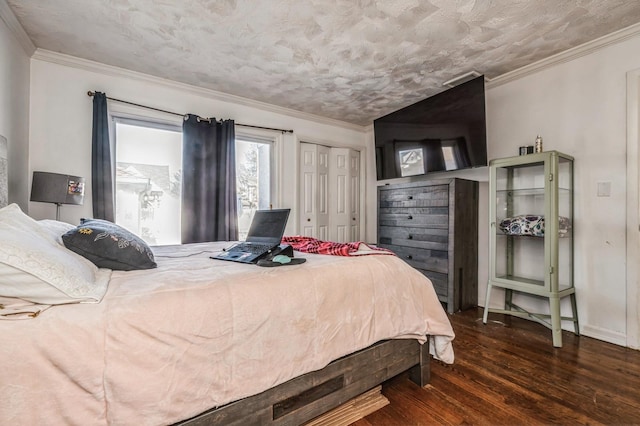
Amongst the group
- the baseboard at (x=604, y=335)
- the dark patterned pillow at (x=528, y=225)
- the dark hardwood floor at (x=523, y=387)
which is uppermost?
the dark patterned pillow at (x=528, y=225)

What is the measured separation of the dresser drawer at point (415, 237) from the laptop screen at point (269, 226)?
6.41ft

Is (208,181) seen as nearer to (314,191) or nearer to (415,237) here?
(314,191)

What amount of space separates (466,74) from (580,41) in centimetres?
88

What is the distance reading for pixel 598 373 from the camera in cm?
192

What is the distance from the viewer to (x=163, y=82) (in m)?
3.17

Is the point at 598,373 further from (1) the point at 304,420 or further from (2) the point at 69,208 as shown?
(2) the point at 69,208

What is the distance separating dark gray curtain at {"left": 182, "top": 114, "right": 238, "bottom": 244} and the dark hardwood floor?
96.3 inches

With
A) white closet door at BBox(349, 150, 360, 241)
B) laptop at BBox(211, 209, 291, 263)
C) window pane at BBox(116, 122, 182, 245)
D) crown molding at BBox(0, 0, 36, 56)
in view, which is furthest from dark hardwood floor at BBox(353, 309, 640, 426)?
crown molding at BBox(0, 0, 36, 56)

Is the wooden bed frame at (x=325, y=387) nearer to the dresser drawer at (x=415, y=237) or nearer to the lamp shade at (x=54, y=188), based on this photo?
the dresser drawer at (x=415, y=237)

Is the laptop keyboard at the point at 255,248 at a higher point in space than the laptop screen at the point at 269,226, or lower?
lower

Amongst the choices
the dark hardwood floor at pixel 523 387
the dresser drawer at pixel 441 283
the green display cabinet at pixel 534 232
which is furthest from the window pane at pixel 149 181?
the green display cabinet at pixel 534 232

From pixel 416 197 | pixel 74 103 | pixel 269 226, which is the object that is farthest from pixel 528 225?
pixel 74 103

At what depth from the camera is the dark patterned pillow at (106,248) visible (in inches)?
50.8

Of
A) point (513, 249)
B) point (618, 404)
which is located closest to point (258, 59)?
point (513, 249)
